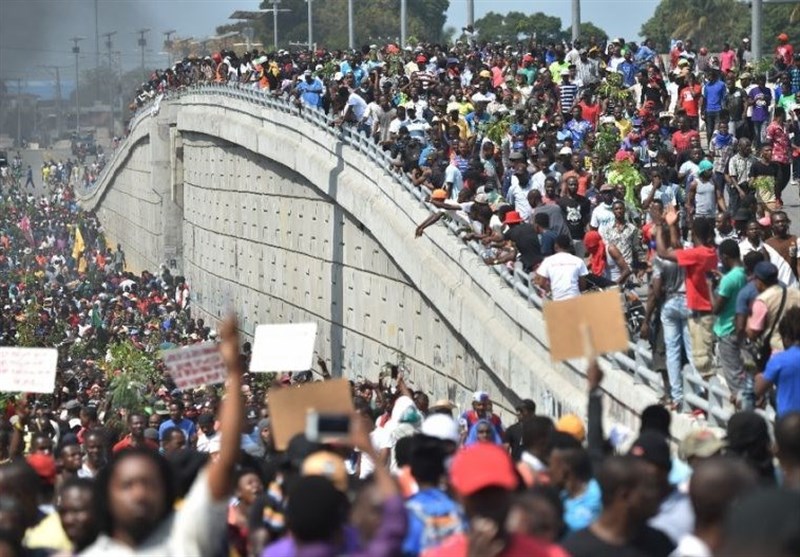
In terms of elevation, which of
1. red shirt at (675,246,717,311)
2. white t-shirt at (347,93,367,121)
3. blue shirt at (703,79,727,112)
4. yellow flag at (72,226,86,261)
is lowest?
red shirt at (675,246,717,311)

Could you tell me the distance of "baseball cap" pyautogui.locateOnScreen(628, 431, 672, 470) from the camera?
7.44 meters

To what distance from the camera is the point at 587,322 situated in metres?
8.45

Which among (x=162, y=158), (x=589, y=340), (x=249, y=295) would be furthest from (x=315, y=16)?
(x=589, y=340)

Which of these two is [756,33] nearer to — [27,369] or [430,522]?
[27,369]

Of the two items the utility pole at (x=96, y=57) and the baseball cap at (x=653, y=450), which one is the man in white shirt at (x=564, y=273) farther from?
the utility pole at (x=96, y=57)

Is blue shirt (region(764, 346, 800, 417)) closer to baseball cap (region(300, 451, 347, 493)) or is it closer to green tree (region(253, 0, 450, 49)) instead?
baseball cap (region(300, 451, 347, 493))

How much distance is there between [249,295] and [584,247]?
76.0 feet

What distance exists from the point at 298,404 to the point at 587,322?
53.5 inches

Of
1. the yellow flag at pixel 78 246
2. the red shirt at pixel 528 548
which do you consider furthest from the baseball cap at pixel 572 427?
the yellow flag at pixel 78 246

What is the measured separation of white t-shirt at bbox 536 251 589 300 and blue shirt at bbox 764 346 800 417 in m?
5.55

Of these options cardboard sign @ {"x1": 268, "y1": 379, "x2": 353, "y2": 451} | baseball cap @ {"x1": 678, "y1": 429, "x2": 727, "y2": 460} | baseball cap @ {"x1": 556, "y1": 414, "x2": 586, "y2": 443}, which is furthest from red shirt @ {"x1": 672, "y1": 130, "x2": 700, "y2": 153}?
cardboard sign @ {"x1": 268, "y1": 379, "x2": 353, "y2": 451}

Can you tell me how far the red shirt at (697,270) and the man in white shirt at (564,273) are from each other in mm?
2410

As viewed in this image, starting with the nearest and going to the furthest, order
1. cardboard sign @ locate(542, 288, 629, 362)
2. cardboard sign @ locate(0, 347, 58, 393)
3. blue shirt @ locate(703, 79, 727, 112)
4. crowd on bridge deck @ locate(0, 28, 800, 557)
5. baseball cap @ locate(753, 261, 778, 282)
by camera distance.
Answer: crowd on bridge deck @ locate(0, 28, 800, 557)
cardboard sign @ locate(542, 288, 629, 362)
cardboard sign @ locate(0, 347, 58, 393)
baseball cap @ locate(753, 261, 778, 282)
blue shirt @ locate(703, 79, 727, 112)

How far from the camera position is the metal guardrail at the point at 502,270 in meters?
12.5
